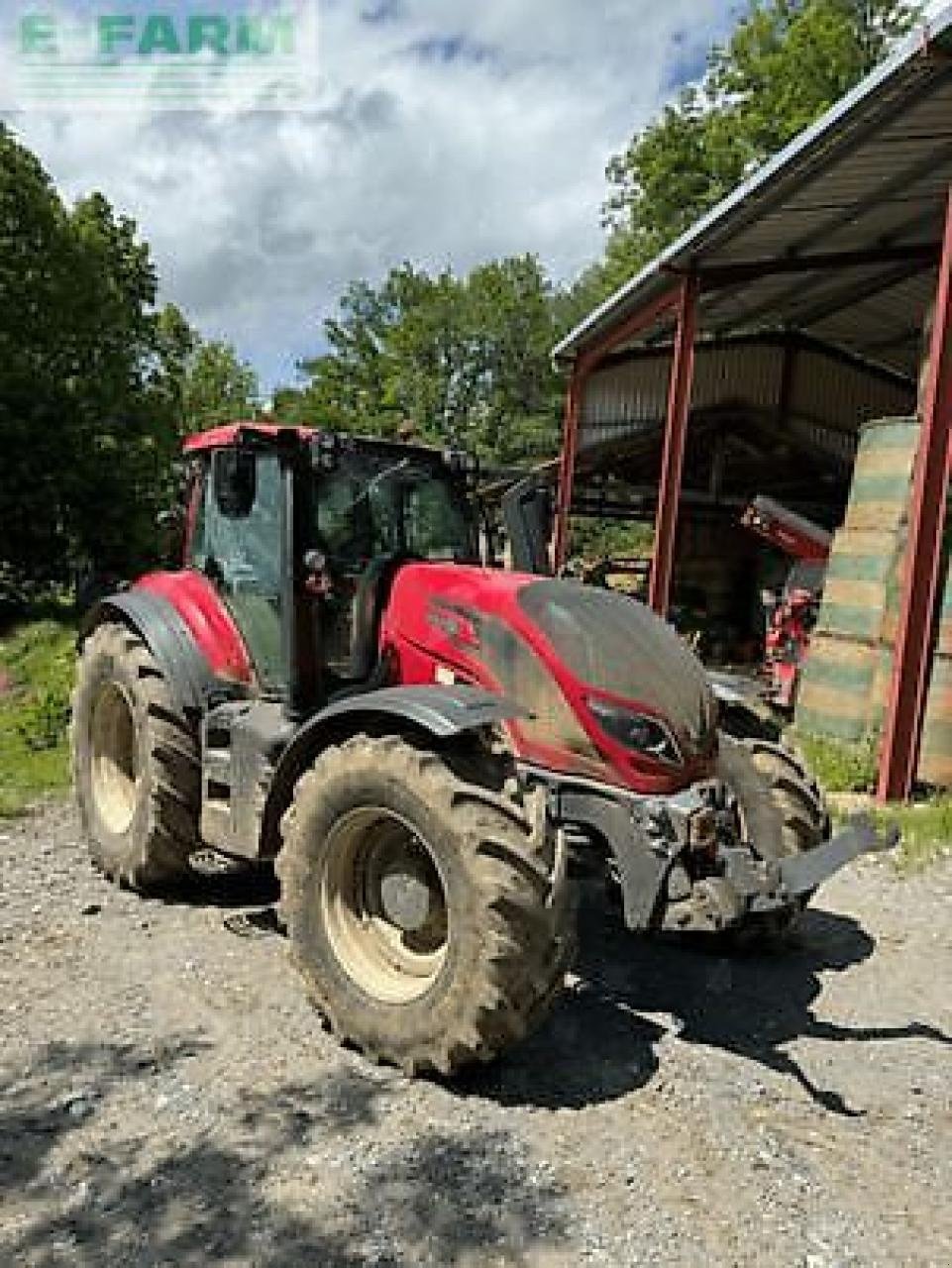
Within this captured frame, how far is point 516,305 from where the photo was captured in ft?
152

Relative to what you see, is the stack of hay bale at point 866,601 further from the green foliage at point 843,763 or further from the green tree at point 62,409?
the green tree at point 62,409

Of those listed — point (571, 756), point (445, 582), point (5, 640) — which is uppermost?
point (445, 582)

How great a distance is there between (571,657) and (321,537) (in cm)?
136

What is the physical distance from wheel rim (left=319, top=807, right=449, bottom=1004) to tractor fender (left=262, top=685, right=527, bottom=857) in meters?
0.35

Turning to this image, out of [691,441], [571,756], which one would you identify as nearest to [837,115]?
[571,756]

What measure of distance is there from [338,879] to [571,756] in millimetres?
915

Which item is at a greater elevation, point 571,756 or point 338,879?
point 571,756

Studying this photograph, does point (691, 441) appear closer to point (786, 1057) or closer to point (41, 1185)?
point (786, 1057)

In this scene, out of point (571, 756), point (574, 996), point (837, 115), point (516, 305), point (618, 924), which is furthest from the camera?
point (516, 305)

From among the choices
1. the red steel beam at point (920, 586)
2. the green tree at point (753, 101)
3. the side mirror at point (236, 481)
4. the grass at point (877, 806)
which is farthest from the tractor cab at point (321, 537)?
the green tree at point (753, 101)

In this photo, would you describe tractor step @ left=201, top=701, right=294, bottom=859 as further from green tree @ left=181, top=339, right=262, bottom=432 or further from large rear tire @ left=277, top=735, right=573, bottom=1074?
green tree @ left=181, top=339, right=262, bottom=432

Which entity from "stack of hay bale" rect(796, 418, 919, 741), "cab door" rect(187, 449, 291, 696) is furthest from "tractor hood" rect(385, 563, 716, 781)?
"stack of hay bale" rect(796, 418, 919, 741)

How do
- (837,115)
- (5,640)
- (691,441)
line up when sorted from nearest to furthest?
(837,115)
(5,640)
(691,441)

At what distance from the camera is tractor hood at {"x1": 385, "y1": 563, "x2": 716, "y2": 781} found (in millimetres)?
3846
